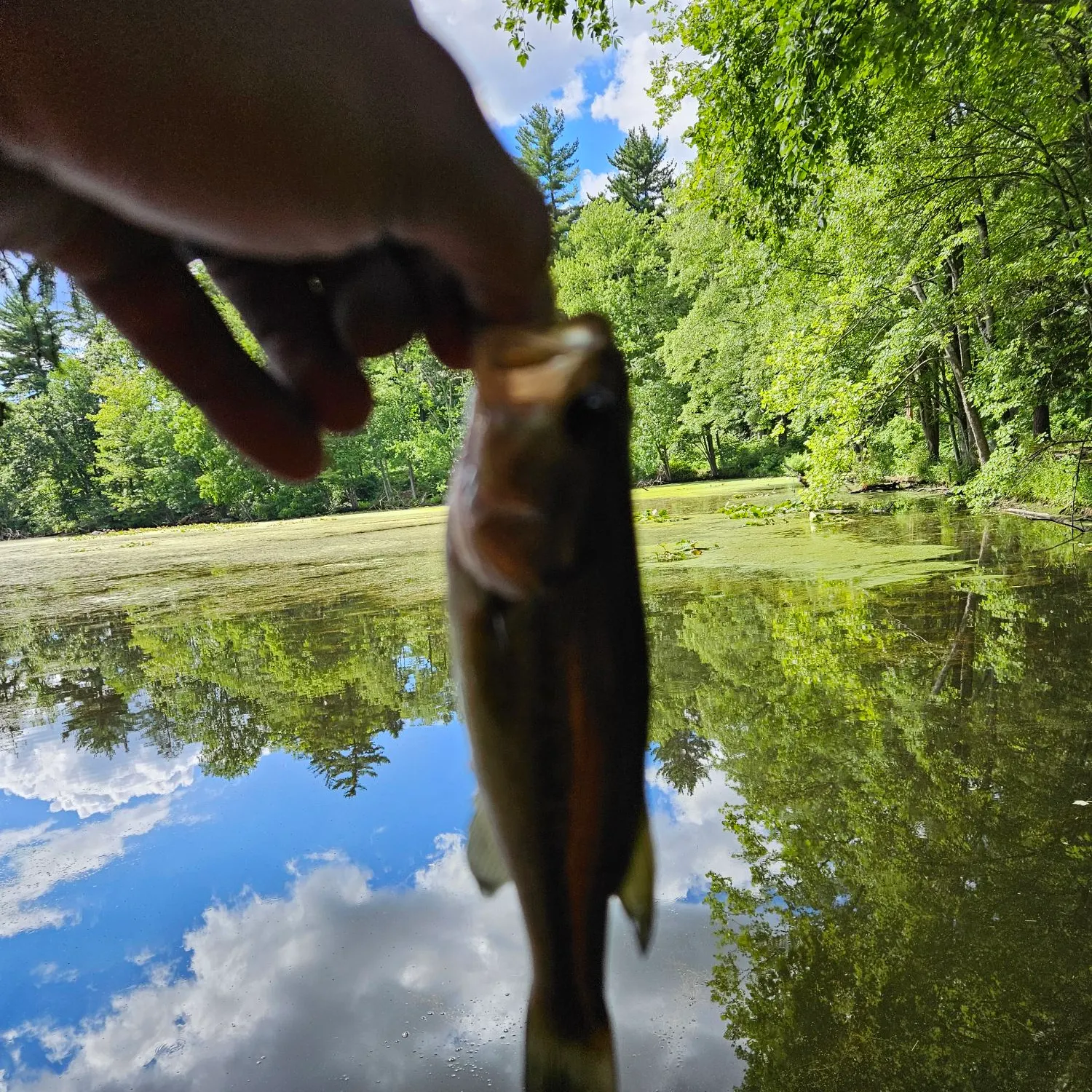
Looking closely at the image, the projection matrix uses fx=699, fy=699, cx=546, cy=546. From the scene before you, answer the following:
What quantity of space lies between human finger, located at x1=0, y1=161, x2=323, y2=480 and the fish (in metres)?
0.27

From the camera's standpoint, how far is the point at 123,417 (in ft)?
67.3

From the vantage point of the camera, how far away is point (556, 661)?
1.97ft

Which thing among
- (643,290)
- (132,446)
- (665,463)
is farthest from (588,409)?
(665,463)

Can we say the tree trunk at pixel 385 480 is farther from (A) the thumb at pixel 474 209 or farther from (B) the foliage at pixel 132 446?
(A) the thumb at pixel 474 209

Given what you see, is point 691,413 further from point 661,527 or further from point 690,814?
point 690,814

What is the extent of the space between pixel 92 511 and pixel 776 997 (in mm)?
37968

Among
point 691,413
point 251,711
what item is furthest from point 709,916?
point 691,413

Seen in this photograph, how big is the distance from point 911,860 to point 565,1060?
2.67 meters

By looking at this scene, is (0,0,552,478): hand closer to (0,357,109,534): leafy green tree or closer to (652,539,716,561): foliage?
(652,539,716,561): foliage

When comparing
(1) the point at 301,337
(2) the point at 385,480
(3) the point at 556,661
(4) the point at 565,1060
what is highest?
(2) the point at 385,480

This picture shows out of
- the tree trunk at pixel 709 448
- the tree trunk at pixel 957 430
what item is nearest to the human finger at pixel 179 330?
the tree trunk at pixel 957 430

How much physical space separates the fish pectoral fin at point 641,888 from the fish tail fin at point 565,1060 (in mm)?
96

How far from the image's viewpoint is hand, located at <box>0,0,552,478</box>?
48cm

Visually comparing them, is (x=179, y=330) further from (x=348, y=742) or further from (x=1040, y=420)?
(x=1040, y=420)
